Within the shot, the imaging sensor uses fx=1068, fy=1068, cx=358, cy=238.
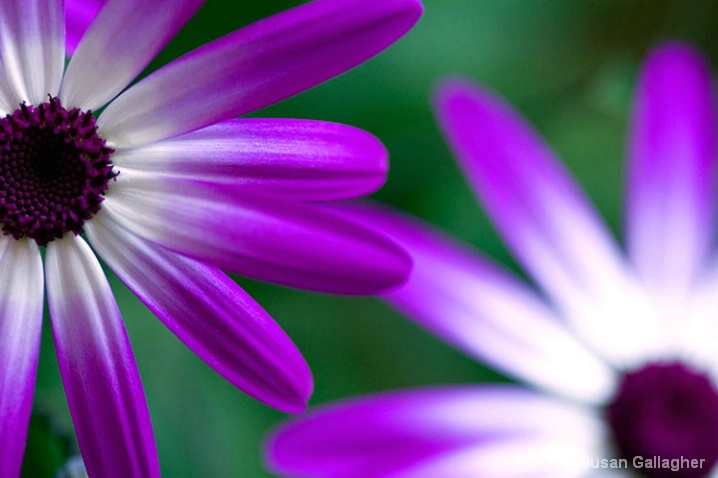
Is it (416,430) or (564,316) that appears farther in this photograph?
(564,316)

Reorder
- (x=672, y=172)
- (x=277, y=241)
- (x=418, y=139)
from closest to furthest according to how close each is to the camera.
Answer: (x=277, y=241) < (x=672, y=172) < (x=418, y=139)

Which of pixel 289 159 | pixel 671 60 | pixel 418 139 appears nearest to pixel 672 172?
pixel 671 60

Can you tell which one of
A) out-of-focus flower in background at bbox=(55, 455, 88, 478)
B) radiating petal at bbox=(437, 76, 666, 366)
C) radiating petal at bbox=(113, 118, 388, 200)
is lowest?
out-of-focus flower in background at bbox=(55, 455, 88, 478)

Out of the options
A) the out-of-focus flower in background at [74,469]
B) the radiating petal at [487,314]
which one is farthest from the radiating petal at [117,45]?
the radiating petal at [487,314]

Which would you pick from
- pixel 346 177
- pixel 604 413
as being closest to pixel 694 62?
pixel 604 413

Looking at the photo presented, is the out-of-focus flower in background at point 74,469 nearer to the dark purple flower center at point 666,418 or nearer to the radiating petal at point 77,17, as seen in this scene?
the radiating petal at point 77,17

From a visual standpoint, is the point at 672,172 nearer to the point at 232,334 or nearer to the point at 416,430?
the point at 416,430

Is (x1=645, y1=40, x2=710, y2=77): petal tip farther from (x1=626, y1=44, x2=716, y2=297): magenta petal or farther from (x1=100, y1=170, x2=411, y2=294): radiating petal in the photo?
(x1=100, y1=170, x2=411, y2=294): radiating petal

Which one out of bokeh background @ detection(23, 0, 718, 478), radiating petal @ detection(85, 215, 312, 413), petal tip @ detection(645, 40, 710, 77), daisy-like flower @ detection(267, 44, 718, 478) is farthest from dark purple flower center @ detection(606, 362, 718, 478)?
radiating petal @ detection(85, 215, 312, 413)
